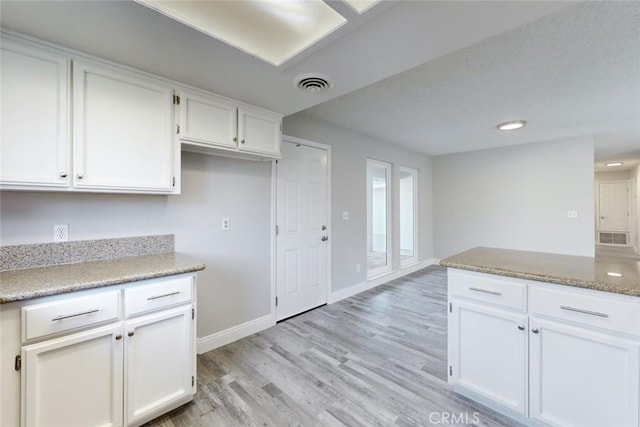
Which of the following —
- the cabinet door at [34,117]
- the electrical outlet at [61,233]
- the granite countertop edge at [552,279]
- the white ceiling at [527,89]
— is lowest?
the granite countertop edge at [552,279]

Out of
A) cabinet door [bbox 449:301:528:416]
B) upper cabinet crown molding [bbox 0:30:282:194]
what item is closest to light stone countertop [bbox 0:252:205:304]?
upper cabinet crown molding [bbox 0:30:282:194]

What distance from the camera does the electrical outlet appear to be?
174 centimetres

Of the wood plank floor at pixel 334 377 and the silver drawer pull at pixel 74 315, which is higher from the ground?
the silver drawer pull at pixel 74 315

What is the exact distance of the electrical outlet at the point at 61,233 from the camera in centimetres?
174

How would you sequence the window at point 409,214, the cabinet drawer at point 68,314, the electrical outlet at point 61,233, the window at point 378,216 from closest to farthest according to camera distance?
the cabinet drawer at point 68,314 → the electrical outlet at point 61,233 → the window at point 378,216 → the window at point 409,214

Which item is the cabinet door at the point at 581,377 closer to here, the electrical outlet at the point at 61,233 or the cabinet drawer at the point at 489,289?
the cabinet drawer at the point at 489,289

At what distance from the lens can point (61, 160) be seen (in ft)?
5.14

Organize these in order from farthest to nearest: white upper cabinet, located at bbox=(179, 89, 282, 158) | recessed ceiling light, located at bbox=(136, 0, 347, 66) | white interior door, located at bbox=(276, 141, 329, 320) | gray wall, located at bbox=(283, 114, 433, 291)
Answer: gray wall, located at bbox=(283, 114, 433, 291) → white interior door, located at bbox=(276, 141, 329, 320) → white upper cabinet, located at bbox=(179, 89, 282, 158) → recessed ceiling light, located at bbox=(136, 0, 347, 66)

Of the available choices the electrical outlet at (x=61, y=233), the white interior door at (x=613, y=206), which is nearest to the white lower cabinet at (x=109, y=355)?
the electrical outlet at (x=61, y=233)

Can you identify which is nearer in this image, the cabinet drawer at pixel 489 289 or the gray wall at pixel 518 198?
the cabinet drawer at pixel 489 289

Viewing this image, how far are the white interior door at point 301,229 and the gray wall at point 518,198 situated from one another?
3.52 m

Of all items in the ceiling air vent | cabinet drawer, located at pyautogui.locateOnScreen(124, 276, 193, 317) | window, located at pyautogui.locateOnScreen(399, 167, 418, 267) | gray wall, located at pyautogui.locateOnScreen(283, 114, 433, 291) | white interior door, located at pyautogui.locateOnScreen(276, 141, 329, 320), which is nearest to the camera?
cabinet drawer, located at pyautogui.locateOnScreen(124, 276, 193, 317)

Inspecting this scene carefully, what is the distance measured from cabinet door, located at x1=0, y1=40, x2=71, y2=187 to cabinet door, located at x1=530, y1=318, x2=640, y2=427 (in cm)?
291

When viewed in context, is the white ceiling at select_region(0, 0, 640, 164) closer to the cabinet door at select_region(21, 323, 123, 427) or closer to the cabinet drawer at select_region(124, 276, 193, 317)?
the cabinet drawer at select_region(124, 276, 193, 317)
